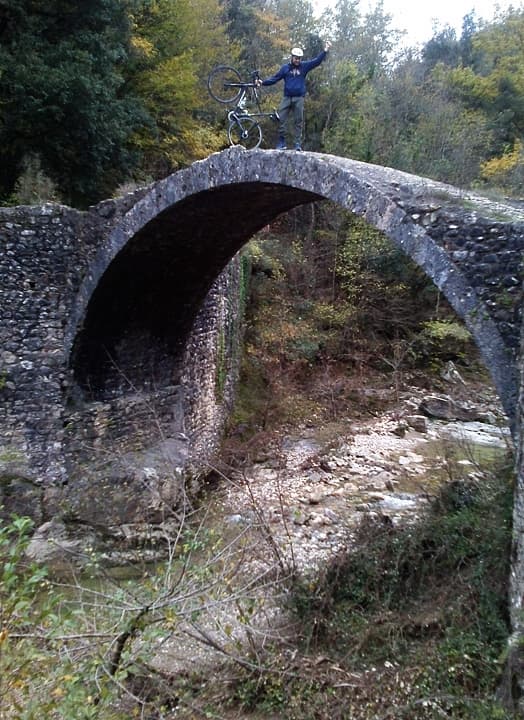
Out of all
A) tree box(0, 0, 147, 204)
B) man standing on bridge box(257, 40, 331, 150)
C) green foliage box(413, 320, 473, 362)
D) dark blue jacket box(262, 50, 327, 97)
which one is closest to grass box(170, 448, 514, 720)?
man standing on bridge box(257, 40, 331, 150)

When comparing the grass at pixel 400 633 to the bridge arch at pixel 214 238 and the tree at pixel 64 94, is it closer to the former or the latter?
the bridge arch at pixel 214 238

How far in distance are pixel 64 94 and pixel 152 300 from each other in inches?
157

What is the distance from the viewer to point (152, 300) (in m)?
8.12

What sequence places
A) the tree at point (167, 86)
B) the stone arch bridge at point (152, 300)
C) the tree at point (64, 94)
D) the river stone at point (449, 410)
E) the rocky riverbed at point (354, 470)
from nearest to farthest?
the stone arch bridge at point (152, 300)
the rocky riverbed at point (354, 470)
the tree at point (64, 94)
the river stone at point (449, 410)
the tree at point (167, 86)

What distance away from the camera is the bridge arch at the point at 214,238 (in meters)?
4.38

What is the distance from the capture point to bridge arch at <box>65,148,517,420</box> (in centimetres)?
438

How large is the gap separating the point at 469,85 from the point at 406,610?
19258 mm

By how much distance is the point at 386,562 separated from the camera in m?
4.98

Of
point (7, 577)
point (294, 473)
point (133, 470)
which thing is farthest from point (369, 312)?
point (7, 577)

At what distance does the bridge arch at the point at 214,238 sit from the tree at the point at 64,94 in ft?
11.8

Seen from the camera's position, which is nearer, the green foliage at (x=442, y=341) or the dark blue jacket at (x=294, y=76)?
the dark blue jacket at (x=294, y=76)

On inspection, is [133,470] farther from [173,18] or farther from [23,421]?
[173,18]

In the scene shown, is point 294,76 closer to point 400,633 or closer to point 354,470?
point 400,633

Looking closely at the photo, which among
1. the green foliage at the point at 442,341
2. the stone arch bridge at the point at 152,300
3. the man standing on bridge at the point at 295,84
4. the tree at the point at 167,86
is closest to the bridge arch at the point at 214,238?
the stone arch bridge at the point at 152,300
